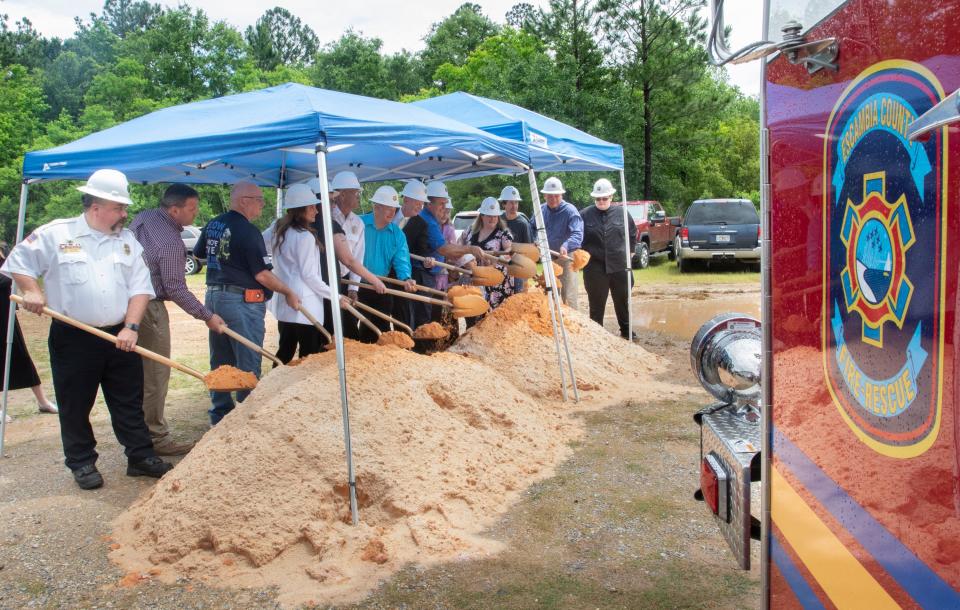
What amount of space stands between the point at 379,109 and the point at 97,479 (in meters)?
2.90

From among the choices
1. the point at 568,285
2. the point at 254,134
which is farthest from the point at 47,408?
the point at 568,285

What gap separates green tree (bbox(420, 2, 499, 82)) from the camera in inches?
1831

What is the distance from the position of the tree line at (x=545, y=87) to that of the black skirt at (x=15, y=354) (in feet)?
59.0

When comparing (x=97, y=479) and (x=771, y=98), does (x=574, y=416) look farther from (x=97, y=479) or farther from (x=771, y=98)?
(x=771, y=98)

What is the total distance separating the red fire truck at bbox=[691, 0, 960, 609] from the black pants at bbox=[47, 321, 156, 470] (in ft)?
12.7

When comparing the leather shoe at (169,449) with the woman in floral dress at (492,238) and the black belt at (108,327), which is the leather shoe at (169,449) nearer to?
the black belt at (108,327)

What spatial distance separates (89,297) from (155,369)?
1075 millimetres

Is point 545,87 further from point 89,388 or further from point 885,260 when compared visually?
point 885,260

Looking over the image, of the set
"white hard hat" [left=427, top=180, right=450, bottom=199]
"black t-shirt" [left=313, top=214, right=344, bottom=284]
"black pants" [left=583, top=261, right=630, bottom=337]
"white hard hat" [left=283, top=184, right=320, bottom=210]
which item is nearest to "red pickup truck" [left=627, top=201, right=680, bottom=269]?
"black pants" [left=583, top=261, right=630, bottom=337]

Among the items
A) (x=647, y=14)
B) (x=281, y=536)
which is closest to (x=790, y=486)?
(x=281, y=536)

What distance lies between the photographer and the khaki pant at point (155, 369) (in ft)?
16.9

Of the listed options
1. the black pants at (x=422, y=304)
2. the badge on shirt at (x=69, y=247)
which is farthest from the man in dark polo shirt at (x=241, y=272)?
the black pants at (x=422, y=304)

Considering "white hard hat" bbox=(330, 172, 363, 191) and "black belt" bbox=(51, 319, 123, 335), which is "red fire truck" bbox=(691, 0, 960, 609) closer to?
"black belt" bbox=(51, 319, 123, 335)

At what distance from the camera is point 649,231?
18.7 m
